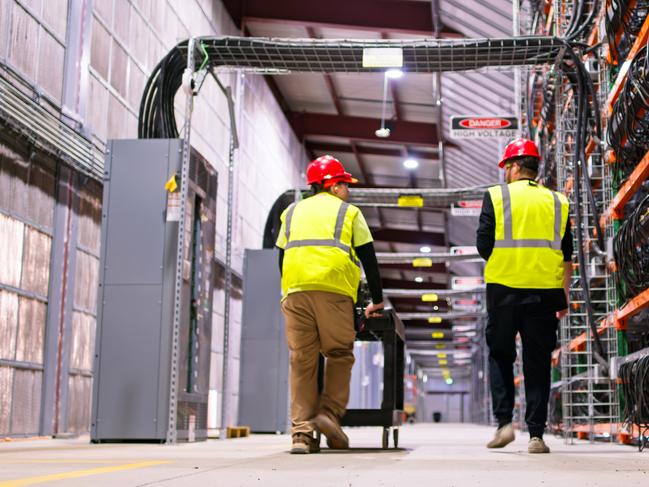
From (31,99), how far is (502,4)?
8.38 metres

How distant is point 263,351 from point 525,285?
720cm

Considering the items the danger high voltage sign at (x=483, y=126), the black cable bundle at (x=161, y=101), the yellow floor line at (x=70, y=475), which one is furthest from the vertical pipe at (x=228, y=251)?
the yellow floor line at (x=70, y=475)

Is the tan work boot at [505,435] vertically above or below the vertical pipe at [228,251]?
below

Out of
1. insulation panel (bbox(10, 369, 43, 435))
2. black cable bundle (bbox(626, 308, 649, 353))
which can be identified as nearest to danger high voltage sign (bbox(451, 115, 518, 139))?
black cable bundle (bbox(626, 308, 649, 353))

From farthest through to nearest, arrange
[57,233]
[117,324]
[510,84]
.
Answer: [510,84]
[57,233]
[117,324]

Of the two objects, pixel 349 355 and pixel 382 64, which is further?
pixel 382 64

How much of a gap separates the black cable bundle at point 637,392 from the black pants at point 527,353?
0.91 metres

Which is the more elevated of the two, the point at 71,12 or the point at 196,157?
the point at 71,12

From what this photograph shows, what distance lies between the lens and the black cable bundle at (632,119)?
19.4 ft

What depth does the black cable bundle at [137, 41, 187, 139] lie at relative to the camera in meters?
8.41

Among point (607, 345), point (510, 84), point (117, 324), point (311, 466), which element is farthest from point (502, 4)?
point (311, 466)

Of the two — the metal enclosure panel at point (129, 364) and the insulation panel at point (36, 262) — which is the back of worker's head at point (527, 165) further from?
the insulation panel at point (36, 262)

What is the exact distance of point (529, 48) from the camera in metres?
8.34

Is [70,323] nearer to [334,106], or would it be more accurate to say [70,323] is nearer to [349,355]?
[349,355]
